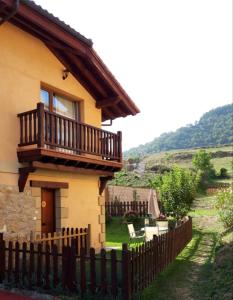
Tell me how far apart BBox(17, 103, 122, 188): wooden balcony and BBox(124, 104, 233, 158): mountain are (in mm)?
A: 102770

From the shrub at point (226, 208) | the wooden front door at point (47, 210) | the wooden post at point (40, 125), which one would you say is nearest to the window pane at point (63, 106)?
the wooden front door at point (47, 210)

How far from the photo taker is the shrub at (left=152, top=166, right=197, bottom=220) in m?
20.2

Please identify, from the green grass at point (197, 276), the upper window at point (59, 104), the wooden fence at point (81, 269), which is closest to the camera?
the wooden fence at point (81, 269)

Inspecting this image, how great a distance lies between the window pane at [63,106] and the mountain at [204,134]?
102523 millimetres

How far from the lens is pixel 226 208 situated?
16922 millimetres

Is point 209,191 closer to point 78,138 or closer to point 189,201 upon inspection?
point 189,201

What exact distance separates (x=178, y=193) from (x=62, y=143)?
426 inches

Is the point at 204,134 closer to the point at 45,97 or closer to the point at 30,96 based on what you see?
the point at 45,97

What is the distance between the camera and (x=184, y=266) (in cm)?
1089

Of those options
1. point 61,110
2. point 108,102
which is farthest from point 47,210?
point 108,102

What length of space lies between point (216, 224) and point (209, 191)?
21476 mm

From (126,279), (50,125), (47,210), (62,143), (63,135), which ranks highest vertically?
(50,125)

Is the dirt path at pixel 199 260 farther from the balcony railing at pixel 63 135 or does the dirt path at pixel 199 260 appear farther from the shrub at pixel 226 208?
the balcony railing at pixel 63 135

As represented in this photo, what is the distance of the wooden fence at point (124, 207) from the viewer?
22.5 m
